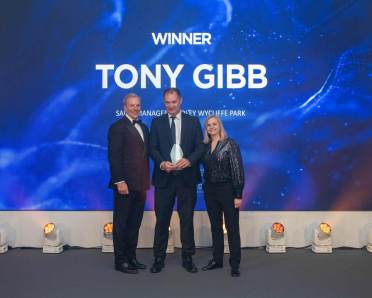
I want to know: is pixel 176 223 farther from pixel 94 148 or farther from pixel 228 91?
pixel 228 91

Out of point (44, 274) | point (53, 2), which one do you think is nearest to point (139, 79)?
point (53, 2)

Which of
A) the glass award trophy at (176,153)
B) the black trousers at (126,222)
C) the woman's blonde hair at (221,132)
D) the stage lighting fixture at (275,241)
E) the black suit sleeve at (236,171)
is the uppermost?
the woman's blonde hair at (221,132)

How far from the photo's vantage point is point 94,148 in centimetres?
448

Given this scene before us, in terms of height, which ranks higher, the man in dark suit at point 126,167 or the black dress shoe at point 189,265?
the man in dark suit at point 126,167

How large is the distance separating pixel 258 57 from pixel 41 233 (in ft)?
8.91

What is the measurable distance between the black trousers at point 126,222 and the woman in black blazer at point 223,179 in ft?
1.93

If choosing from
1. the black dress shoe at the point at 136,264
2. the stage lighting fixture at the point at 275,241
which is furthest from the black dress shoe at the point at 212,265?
the stage lighting fixture at the point at 275,241

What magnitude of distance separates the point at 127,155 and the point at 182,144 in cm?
45

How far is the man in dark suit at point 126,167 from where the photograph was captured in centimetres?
367

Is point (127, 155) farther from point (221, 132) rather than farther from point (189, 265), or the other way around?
point (189, 265)

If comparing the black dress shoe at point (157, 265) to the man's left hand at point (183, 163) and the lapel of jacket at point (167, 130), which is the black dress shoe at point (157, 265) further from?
the lapel of jacket at point (167, 130)

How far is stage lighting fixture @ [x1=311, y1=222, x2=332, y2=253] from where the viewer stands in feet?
14.3

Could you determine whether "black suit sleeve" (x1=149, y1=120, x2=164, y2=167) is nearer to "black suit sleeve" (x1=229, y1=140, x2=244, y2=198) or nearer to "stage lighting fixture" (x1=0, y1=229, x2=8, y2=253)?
"black suit sleeve" (x1=229, y1=140, x2=244, y2=198)

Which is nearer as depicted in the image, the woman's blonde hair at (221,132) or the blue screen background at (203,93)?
the woman's blonde hair at (221,132)
